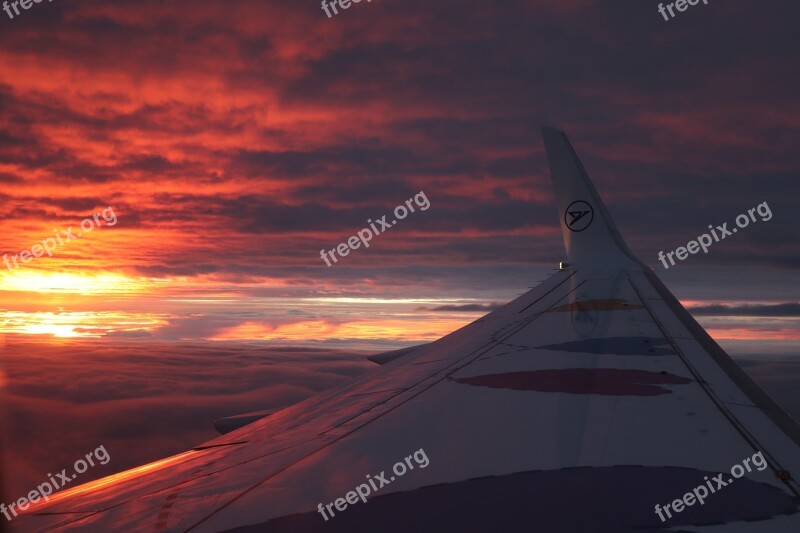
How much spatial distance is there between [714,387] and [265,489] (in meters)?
3.94

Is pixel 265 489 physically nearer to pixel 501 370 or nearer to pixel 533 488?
pixel 533 488

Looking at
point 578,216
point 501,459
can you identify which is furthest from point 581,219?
point 501,459

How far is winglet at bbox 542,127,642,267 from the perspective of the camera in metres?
15.0

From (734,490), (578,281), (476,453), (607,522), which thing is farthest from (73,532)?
(578,281)

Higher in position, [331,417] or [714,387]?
[331,417]

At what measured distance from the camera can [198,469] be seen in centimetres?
429

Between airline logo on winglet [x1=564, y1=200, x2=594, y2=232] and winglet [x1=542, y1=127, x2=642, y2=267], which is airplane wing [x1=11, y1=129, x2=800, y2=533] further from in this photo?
airline logo on winglet [x1=564, y1=200, x2=594, y2=232]

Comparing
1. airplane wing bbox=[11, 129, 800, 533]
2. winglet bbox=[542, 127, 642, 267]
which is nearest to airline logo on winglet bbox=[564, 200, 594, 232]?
winglet bbox=[542, 127, 642, 267]

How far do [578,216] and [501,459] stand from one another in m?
12.3

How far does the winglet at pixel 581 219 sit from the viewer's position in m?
15.0

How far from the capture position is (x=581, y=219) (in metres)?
15.1

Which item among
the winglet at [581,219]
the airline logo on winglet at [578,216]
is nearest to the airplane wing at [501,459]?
the winglet at [581,219]

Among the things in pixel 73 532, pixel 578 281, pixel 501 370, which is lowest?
pixel 73 532

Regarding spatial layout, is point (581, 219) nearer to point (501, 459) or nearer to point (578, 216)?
point (578, 216)
